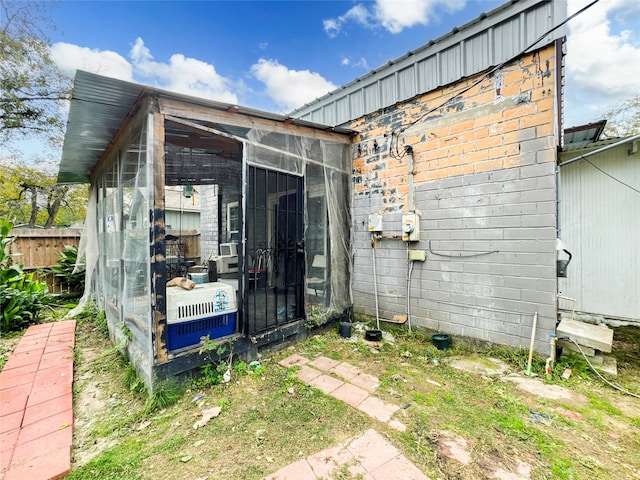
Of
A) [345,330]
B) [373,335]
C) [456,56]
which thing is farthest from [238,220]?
[456,56]

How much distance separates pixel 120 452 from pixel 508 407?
2.74 meters

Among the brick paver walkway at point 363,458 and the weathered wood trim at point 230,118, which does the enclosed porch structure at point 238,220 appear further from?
the brick paver walkway at point 363,458

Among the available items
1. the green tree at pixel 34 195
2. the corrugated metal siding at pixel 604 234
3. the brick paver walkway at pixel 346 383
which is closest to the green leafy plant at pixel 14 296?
the brick paver walkway at pixel 346 383

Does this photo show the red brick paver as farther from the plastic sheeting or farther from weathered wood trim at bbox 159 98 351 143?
weathered wood trim at bbox 159 98 351 143

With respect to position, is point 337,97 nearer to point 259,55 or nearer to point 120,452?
point 259,55

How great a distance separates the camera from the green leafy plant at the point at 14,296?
159 inches

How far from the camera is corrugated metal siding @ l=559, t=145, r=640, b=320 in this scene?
3.82 meters

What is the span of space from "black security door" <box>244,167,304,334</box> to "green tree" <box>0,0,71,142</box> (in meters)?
9.55

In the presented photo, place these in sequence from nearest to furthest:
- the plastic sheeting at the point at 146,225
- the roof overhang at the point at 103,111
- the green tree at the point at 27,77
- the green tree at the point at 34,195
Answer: the roof overhang at the point at 103,111
the plastic sheeting at the point at 146,225
the green tree at the point at 27,77
the green tree at the point at 34,195

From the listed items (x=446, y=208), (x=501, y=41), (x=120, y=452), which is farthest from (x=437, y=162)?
(x=120, y=452)

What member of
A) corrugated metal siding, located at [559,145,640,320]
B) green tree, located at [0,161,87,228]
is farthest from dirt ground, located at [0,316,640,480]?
green tree, located at [0,161,87,228]

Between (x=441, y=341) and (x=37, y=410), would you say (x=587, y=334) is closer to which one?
(x=441, y=341)

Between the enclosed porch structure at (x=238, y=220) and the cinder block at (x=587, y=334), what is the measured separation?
2426 mm

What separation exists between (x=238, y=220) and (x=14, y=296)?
13.6 ft
